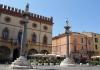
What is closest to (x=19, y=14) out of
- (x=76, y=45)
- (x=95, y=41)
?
(x=76, y=45)

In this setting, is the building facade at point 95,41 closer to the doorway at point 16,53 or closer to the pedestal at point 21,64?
the doorway at point 16,53

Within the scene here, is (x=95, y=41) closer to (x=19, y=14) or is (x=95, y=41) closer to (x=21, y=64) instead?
(x=19, y=14)

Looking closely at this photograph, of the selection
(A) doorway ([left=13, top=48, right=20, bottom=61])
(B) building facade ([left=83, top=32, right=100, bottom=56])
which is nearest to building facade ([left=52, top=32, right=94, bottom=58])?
(B) building facade ([left=83, top=32, right=100, bottom=56])

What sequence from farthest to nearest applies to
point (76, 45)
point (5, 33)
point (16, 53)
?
1. point (76, 45)
2. point (16, 53)
3. point (5, 33)

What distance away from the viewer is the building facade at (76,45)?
171ft

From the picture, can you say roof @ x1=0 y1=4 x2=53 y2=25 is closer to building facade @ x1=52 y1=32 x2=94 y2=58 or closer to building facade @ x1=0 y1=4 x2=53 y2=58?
building facade @ x1=0 y1=4 x2=53 y2=58

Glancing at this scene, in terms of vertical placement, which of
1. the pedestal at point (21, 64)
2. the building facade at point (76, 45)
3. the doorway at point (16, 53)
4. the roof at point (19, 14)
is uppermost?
the roof at point (19, 14)

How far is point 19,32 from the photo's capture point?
3947 centimetres

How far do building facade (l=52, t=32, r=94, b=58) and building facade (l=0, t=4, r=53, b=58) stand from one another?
9.68m

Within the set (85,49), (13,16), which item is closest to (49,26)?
(13,16)

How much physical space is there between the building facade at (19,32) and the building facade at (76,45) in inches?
381

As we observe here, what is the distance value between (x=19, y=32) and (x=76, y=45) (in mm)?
18556

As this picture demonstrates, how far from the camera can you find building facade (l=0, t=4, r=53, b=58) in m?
37.5

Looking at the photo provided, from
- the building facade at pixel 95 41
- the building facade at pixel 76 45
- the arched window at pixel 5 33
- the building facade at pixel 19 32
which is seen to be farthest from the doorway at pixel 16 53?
the building facade at pixel 95 41
